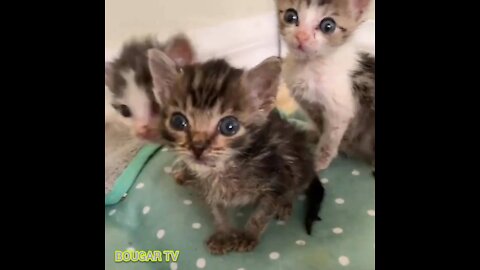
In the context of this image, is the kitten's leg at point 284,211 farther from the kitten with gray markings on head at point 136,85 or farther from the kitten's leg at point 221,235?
the kitten with gray markings on head at point 136,85

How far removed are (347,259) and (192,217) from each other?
1.02 ft

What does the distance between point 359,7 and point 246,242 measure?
505mm

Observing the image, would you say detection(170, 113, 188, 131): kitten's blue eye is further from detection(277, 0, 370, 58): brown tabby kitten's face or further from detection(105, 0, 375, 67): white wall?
detection(277, 0, 370, 58): brown tabby kitten's face

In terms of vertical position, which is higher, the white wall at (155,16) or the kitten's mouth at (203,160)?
the white wall at (155,16)

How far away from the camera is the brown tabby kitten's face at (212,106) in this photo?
3.37 feet

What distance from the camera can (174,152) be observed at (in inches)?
42.7

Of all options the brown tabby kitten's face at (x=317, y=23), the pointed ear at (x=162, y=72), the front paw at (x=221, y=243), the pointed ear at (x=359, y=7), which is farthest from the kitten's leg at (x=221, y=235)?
the pointed ear at (x=359, y=7)

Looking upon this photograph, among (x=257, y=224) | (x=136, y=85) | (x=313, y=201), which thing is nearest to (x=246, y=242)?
(x=257, y=224)

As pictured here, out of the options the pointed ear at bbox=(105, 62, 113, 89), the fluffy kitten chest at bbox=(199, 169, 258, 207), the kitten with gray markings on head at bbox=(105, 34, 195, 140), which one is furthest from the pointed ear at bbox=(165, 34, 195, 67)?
the fluffy kitten chest at bbox=(199, 169, 258, 207)

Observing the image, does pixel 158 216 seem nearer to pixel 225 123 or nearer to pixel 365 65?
pixel 225 123

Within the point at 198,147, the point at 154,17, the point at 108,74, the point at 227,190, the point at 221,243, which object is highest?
the point at 154,17

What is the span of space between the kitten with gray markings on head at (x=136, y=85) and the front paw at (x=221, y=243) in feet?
0.76

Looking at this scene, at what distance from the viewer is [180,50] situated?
1160 millimetres

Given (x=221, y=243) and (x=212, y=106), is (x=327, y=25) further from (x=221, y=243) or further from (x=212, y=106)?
(x=221, y=243)
